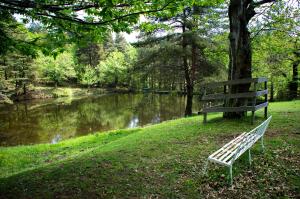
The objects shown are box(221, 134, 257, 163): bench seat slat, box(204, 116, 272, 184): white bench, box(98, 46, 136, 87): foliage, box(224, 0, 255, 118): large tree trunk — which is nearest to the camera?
box(204, 116, 272, 184): white bench

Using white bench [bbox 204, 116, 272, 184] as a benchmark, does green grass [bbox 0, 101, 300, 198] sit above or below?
below

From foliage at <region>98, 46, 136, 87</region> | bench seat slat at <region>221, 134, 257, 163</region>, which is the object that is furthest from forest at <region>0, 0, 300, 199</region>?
foliage at <region>98, 46, 136, 87</region>

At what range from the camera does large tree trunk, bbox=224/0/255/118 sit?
27.9 ft

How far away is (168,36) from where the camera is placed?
53.9ft

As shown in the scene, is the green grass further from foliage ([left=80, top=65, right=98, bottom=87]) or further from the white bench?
foliage ([left=80, top=65, right=98, bottom=87])

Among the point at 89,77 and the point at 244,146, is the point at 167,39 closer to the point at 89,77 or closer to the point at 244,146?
the point at 244,146

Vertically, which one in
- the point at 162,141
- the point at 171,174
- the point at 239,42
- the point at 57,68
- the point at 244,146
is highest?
the point at 57,68

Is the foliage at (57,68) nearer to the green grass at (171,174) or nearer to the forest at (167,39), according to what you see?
the forest at (167,39)

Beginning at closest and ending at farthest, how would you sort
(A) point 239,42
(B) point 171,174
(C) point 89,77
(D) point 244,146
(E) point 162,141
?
(D) point 244,146 < (B) point 171,174 < (E) point 162,141 < (A) point 239,42 < (C) point 89,77

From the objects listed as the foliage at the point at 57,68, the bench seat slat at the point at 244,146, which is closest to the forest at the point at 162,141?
the bench seat slat at the point at 244,146

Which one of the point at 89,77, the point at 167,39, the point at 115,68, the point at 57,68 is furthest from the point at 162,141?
the point at 89,77

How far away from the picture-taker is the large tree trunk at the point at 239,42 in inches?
334

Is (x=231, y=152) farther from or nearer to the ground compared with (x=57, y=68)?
nearer to the ground

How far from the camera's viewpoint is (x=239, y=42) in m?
8.64
